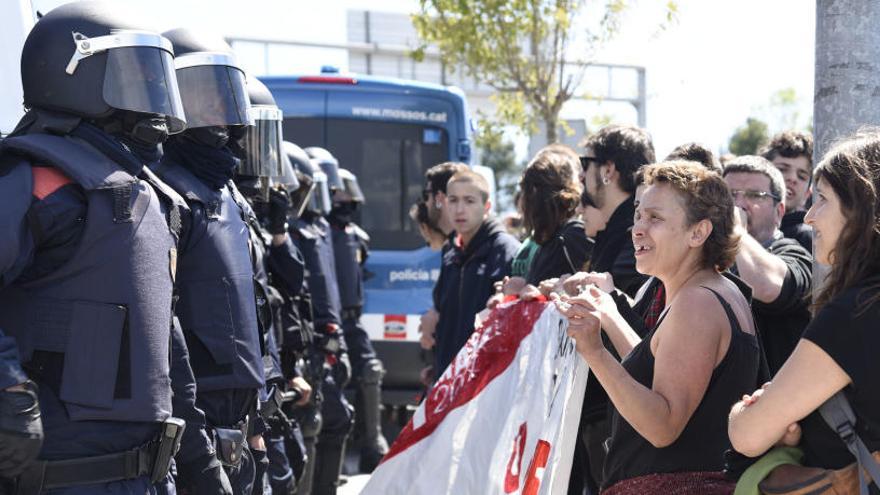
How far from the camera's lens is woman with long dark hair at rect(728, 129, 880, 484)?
8.22 feet

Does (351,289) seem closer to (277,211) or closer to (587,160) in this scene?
(277,211)

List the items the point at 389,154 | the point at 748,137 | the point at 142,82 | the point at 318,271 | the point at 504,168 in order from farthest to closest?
the point at 748,137
the point at 504,168
the point at 389,154
the point at 318,271
the point at 142,82

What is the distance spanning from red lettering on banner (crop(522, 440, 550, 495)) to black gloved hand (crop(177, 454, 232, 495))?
1085 mm

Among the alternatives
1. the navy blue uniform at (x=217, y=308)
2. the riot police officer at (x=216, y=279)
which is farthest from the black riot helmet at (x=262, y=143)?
the navy blue uniform at (x=217, y=308)

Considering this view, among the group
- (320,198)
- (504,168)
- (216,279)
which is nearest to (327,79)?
(320,198)

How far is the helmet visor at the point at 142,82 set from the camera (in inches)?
129

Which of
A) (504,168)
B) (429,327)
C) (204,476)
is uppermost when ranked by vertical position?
(204,476)

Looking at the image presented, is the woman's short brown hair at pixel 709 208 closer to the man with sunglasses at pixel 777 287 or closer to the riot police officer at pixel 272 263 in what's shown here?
the man with sunglasses at pixel 777 287

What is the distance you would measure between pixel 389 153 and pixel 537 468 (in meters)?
6.73

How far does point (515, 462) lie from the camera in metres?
4.25

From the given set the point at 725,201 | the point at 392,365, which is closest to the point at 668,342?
the point at 725,201

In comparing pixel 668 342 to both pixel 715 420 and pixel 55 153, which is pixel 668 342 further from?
pixel 55 153

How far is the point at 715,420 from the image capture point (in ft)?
10.6

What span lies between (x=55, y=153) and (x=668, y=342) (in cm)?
178
